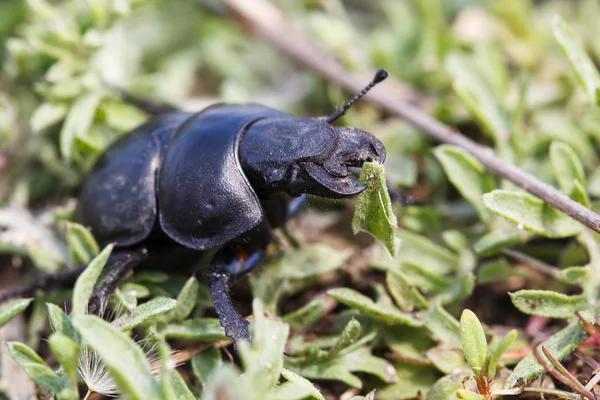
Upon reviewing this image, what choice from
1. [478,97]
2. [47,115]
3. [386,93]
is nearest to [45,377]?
[47,115]

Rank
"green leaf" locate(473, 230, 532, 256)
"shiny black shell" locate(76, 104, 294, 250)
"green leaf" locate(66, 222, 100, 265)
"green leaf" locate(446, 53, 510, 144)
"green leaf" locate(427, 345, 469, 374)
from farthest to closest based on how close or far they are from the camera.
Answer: "green leaf" locate(446, 53, 510, 144) → "green leaf" locate(66, 222, 100, 265) → "green leaf" locate(473, 230, 532, 256) → "shiny black shell" locate(76, 104, 294, 250) → "green leaf" locate(427, 345, 469, 374)

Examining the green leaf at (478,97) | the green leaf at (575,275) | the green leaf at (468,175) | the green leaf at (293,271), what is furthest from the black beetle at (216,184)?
the green leaf at (575,275)

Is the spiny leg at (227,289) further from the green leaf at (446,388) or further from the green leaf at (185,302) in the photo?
the green leaf at (446,388)

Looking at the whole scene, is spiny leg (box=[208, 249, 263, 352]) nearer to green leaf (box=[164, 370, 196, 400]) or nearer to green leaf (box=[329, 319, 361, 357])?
green leaf (box=[164, 370, 196, 400])

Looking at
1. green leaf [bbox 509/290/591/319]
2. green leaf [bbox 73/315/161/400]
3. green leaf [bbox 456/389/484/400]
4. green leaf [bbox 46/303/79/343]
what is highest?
green leaf [bbox 509/290/591/319]

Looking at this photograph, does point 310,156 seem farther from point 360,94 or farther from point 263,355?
point 263,355

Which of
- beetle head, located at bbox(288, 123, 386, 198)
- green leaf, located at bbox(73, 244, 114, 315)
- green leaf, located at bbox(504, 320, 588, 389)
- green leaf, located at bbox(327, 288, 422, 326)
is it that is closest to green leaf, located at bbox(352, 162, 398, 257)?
beetle head, located at bbox(288, 123, 386, 198)
